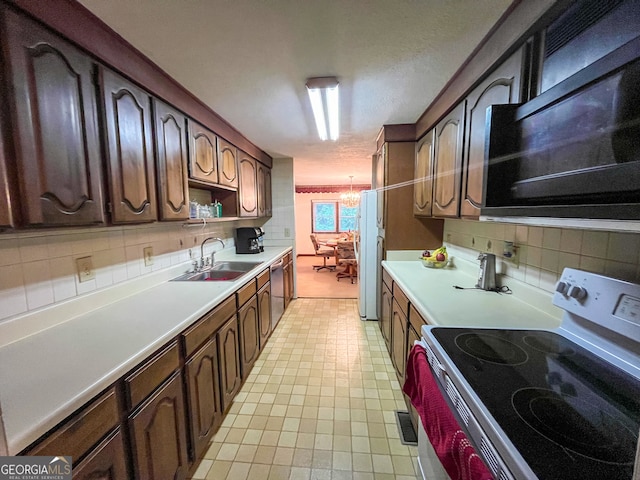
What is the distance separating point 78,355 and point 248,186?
226 cm

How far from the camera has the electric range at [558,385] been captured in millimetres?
547

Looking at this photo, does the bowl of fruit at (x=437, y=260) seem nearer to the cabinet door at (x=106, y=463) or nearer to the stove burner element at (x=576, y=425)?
the stove burner element at (x=576, y=425)

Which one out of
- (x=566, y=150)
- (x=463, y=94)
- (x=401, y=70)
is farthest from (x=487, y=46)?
(x=566, y=150)

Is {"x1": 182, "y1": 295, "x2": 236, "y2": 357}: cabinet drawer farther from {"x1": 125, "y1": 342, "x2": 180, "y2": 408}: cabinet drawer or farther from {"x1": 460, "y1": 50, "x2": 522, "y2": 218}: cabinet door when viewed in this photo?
{"x1": 460, "y1": 50, "x2": 522, "y2": 218}: cabinet door

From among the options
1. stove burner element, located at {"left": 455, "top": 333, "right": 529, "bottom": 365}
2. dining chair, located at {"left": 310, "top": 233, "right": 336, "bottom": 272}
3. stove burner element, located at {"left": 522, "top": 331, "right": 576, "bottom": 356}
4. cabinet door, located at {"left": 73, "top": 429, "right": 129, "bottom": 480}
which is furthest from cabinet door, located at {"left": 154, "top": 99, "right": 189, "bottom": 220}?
dining chair, located at {"left": 310, "top": 233, "right": 336, "bottom": 272}

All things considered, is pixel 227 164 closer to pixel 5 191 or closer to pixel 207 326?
pixel 207 326

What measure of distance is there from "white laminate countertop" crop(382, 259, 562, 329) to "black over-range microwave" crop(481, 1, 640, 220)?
1.87 feet

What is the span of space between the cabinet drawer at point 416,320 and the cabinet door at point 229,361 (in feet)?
3.92

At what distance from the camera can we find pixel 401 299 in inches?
74.7

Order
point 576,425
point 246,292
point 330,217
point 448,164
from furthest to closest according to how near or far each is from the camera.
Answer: point 330,217 < point 246,292 < point 448,164 < point 576,425

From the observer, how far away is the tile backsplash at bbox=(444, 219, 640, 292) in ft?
3.13

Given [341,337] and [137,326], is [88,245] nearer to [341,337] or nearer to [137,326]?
[137,326]

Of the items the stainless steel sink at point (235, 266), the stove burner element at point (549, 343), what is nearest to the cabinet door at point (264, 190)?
the stainless steel sink at point (235, 266)

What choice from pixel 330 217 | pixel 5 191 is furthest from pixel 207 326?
pixel 330 217
